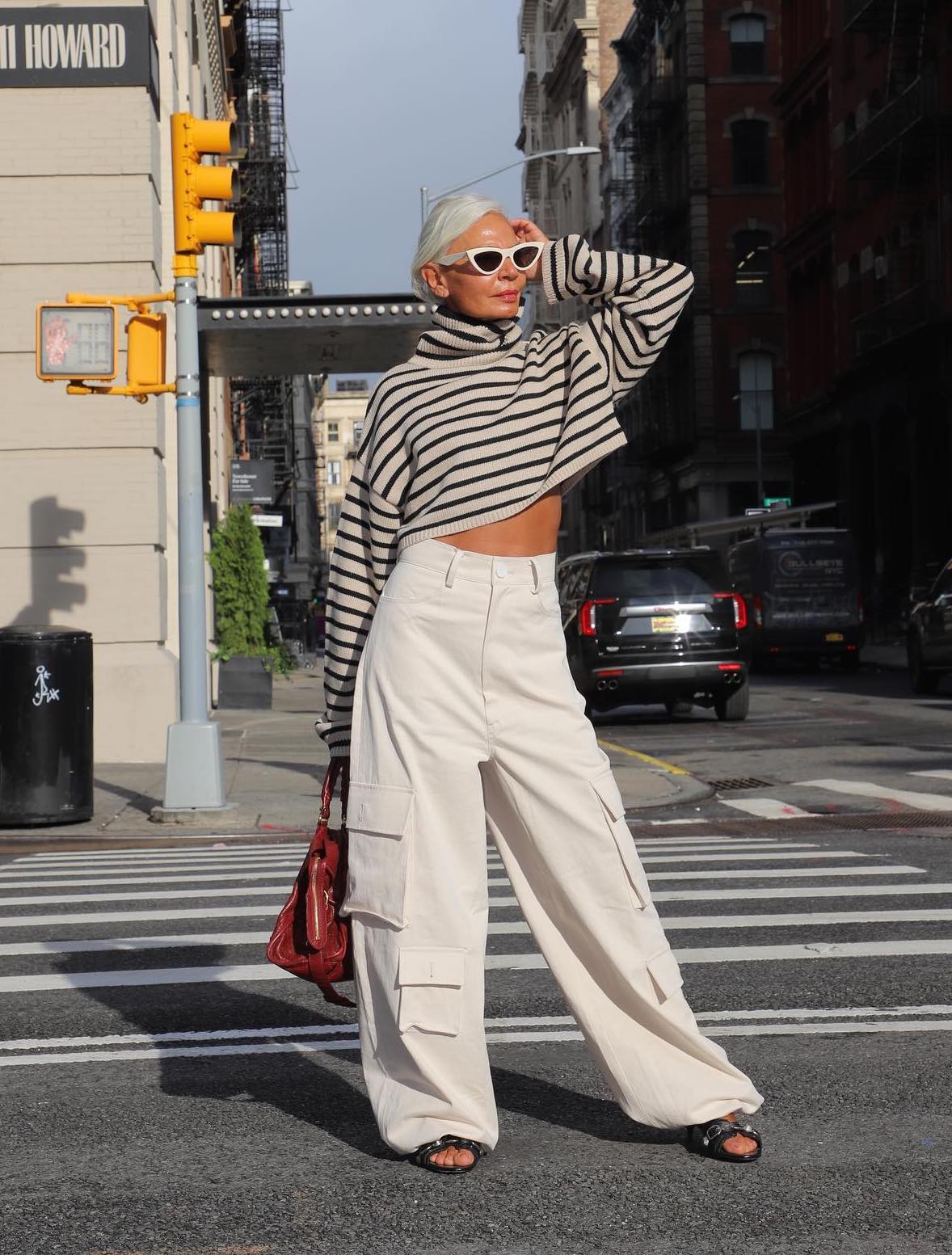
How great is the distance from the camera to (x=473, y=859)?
3922mm

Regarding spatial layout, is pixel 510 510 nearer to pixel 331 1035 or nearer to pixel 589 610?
pixel 331 1035

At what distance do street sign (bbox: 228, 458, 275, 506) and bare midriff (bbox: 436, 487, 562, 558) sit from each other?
1426 inches

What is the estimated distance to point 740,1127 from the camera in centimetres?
392

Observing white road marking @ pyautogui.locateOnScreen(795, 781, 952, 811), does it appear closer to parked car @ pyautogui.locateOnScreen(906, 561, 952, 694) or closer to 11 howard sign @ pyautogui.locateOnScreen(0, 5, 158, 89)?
11 howard sign @ pyautogui.locateOnScreen(0, 5, 158, 89)

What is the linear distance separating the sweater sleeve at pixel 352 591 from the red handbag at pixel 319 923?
17cm

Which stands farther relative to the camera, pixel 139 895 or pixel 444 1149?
pixel 139 895

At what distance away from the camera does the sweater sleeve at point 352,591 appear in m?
4.08

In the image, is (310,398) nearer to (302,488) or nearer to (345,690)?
(302,488)

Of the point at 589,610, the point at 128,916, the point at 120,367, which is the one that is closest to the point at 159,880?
the point at 128,916

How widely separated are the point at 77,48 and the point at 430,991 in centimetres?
1555

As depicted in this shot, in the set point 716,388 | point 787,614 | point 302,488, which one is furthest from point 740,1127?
point 302,488

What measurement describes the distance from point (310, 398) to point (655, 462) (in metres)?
43.6

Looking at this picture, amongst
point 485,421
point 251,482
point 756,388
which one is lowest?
point 485,421

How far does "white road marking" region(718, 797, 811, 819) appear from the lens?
1216 centimetres
